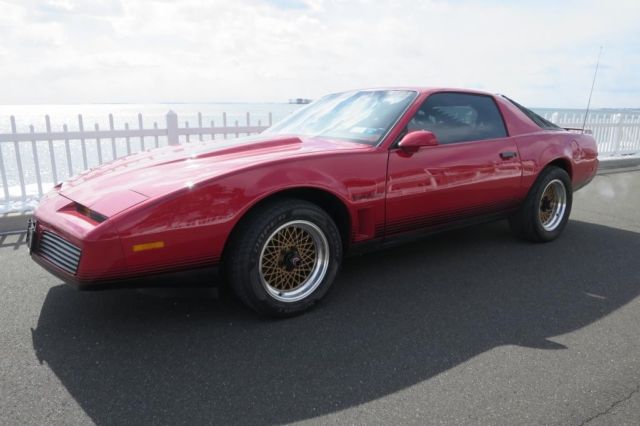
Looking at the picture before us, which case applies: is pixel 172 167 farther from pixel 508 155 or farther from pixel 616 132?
pixel 616 132

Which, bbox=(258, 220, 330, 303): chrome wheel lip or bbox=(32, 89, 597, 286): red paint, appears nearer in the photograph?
bbox=(32, 89, 597, 286): red paint

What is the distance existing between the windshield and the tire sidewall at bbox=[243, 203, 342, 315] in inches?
27.2

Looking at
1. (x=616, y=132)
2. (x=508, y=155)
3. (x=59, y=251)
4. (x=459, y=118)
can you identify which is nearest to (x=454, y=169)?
(x=459, y=118)

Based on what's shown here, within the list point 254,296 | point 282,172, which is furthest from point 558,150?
point 254,296

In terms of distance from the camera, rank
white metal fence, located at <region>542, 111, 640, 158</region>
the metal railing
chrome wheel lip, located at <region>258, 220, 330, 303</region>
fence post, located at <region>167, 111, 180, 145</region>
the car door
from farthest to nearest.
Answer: white metal fence, located at <region>542, 111, 640, 158</region>
fence post, located at <region>167, 111, 180, 145</region>
the metal railing
the car door
chrome wheel lip, located at <region>258, 220, 330, 303</region>

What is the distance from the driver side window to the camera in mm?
3324

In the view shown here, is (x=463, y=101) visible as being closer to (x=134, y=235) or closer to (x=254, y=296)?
(x=254, y=296)

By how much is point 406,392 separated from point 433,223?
1.56 meters

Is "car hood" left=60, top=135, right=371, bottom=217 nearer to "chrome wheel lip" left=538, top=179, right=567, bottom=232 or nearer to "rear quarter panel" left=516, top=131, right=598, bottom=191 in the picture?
"rear quarter panel" left=516, top=131, right=598, bottom=191

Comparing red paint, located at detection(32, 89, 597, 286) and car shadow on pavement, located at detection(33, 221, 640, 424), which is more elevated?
red paint, located at detection(32, 89, 597, 286)

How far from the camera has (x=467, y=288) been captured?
3205 mm

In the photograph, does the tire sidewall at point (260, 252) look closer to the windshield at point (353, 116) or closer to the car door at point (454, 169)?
the car door at point (454, 169)

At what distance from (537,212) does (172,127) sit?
440 cm

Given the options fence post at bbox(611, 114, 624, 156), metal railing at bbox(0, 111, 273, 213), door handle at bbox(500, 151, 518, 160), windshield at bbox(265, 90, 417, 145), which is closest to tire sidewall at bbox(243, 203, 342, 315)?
windshield at bbox(265, 90, 417, 145)
